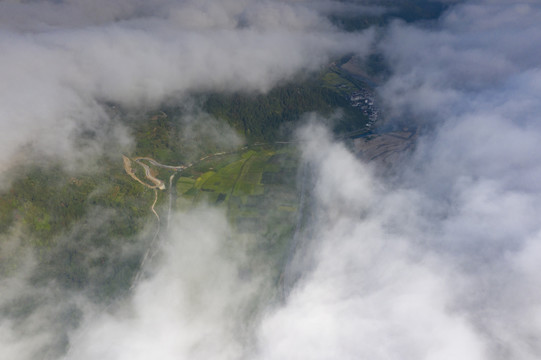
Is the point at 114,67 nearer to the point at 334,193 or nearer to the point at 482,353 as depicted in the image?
the point at 334,193

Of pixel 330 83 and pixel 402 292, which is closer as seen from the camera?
pixel 402 292

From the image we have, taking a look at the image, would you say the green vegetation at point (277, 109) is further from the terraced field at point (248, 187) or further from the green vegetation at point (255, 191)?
the terraced field at point (248, 187)

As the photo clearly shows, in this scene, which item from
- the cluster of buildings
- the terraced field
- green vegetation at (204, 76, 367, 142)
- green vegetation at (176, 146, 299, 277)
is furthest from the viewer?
the cluster of buildings

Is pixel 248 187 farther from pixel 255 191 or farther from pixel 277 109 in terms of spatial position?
pixel 277 109

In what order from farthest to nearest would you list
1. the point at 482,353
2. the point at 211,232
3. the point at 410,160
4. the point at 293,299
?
the point at 410,160, the point at 211,232, the point at 293,299, the point at 482,353

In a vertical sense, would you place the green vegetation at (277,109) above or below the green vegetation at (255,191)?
above

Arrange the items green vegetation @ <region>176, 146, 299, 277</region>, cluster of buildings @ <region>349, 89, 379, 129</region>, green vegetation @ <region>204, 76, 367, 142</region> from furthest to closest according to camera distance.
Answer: cluster of buildings @ <region>349, 89, 379, 129</region> → green vegetation @ <region>204, 76, 367, 142</region> → green vegetation @ <region>176, 146, 299, 277</region>

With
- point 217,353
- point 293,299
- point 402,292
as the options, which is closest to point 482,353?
point 402,292

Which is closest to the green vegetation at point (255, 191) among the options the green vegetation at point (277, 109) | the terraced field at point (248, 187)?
the terraced field at point (248, 187)

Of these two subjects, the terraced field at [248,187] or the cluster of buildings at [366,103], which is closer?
the terraced field at [248,187]

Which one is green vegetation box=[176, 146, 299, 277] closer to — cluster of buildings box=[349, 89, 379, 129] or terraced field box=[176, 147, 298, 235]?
terraced field box=[176, 147, 298, 235]

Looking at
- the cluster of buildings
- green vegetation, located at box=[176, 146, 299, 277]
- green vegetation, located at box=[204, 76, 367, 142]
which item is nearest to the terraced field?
green vegetation, located at box=[176, 146, 299, 277]
